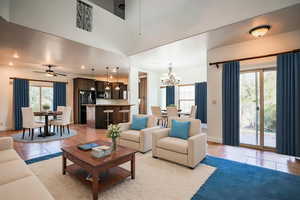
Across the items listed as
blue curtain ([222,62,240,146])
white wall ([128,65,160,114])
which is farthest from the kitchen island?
blue curtain ([222,62,240,146])

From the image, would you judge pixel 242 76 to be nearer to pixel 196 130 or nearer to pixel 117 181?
pixel 196 130

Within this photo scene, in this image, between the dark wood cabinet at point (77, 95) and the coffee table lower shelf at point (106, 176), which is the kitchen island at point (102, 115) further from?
the coffee table lower shelf at point (106, 176)

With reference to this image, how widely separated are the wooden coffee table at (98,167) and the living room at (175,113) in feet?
0.05

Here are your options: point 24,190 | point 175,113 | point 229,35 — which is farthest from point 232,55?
point 24,190

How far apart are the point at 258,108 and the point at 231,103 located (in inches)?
26.7

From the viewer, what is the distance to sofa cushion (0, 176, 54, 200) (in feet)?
3.97

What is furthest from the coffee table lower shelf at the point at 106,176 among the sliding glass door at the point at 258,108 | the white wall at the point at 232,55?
the sliding glass door at the point at 258,108

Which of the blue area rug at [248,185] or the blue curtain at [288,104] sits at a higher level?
the blue curtain at [288,104]

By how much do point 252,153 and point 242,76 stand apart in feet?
6.81

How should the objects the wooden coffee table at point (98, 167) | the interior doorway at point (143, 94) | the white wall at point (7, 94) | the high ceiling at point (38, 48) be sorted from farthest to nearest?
the interior doorway at point (143, 94)
the white wall at point (7, 94)
the high ceiling at point (38, 48)
the wooden coffee table at point (98, 167)

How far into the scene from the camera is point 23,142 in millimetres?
4316

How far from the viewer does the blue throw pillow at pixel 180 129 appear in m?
3.05

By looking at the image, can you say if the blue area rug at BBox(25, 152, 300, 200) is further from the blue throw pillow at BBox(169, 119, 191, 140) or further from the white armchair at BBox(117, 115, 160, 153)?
the white armchair at BBox(117, 115, 160, 153)

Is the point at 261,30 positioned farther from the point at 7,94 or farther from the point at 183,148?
the point at 7,94
